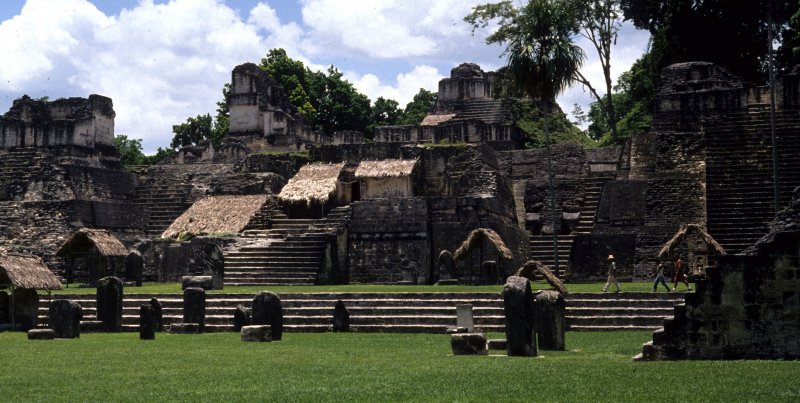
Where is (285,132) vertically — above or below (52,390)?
above

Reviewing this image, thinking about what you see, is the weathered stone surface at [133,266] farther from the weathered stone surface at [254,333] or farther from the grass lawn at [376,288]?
the weathered stone surface at [254,333]

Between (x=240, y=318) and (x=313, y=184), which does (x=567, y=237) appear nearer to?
(x=313, y=184)

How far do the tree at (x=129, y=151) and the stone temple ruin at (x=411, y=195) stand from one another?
24465 mm

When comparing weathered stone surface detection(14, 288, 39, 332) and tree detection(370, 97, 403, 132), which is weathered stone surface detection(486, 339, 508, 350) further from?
tree detection(370, 97, 403, 132)

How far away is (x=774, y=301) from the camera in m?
13.0

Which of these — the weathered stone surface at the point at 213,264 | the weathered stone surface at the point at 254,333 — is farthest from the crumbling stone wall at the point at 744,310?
the weathered stone surface at the point at 213,264

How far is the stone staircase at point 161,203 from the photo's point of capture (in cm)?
3550

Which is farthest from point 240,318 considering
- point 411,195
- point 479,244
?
point 411,195

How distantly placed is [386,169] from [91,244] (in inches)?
320

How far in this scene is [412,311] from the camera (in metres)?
20.4

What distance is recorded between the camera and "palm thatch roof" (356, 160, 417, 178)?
3156cm

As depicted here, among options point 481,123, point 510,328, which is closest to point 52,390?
point 510,328

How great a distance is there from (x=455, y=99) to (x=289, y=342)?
33.5m

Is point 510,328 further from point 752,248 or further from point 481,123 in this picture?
point 481,123
